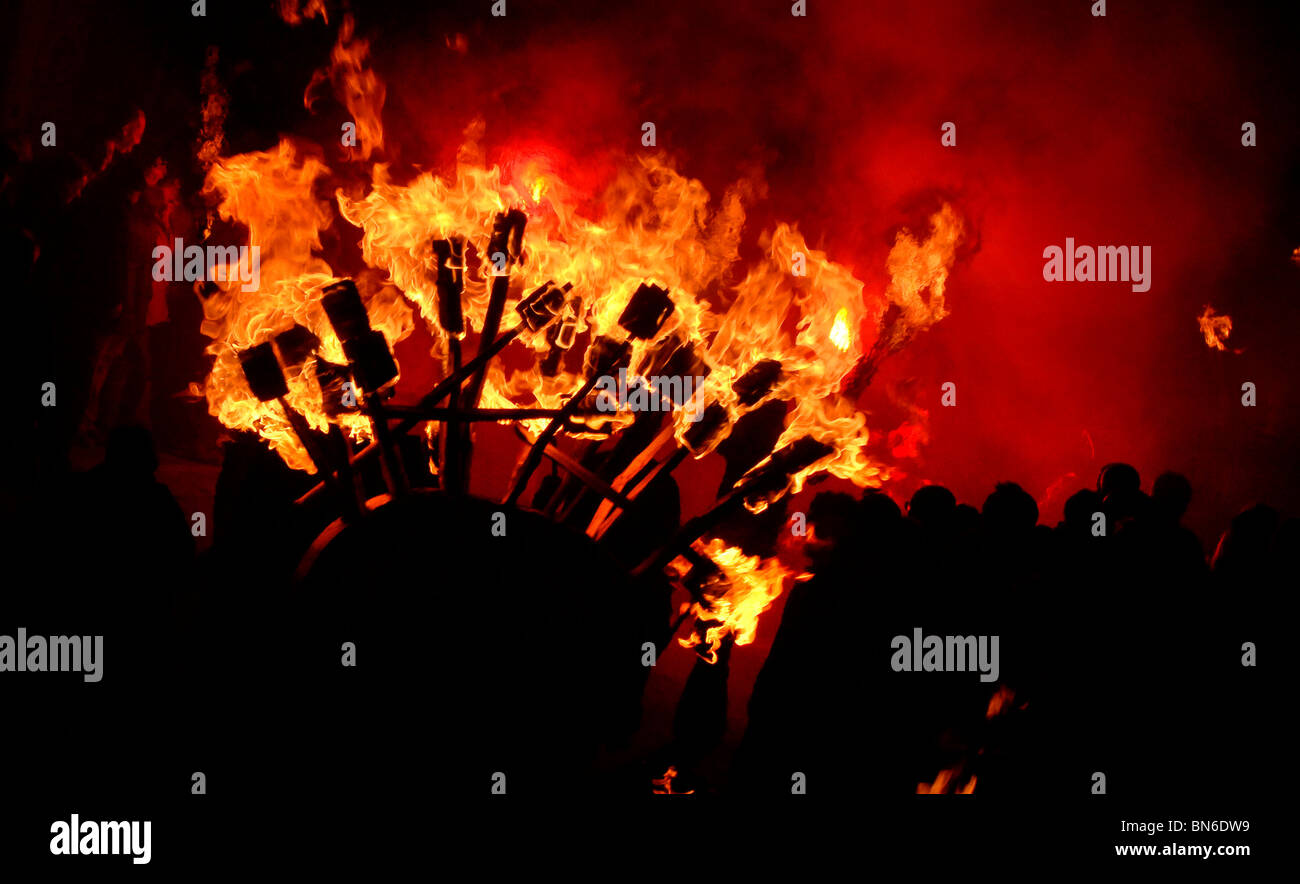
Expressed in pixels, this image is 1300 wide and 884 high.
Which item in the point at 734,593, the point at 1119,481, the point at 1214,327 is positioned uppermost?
the point at 1214,327

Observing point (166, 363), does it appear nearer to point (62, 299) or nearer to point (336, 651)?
point (62, 299)

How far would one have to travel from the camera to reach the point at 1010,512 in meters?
4.41

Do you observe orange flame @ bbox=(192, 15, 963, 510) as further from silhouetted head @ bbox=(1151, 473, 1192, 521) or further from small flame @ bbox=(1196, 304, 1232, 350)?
small flame @ bbox=(1196, 304, 1232, 350)

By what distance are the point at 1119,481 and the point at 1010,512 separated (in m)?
0.78

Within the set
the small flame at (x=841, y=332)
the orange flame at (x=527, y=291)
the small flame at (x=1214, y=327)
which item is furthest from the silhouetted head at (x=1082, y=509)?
the small flame at (x=1214, y=327)

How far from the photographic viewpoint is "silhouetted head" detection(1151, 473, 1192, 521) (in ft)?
14.0

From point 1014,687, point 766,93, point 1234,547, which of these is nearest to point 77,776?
point 1014,687

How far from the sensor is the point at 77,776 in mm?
3594

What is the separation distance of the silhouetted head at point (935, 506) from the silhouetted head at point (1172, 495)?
3.43 ft

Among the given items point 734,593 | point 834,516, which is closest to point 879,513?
point 834,516

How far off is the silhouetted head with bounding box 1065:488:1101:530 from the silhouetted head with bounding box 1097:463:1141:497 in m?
0.20

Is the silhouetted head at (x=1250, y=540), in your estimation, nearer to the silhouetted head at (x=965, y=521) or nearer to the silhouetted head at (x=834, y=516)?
the silhouetted head at (x=965, y=521)

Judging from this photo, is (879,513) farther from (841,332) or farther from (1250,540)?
(1250,540)
